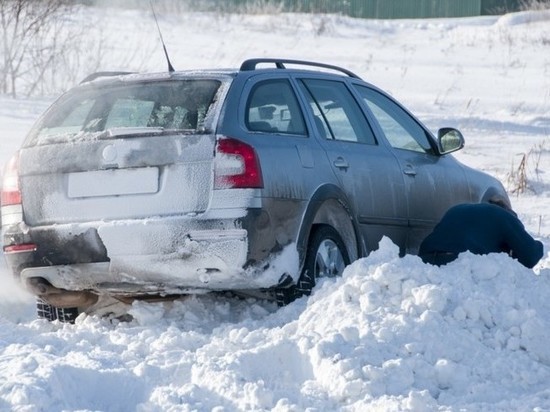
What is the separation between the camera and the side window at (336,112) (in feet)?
25.6

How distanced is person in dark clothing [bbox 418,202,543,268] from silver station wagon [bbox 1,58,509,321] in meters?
0.58

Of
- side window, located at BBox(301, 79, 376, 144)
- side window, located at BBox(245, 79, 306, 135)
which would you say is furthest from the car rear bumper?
side window, located at BBox(301, 79, 376, 144)

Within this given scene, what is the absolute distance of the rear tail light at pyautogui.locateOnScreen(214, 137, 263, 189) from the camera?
668 cm

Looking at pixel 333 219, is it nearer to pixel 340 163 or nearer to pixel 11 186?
pixel 340 163

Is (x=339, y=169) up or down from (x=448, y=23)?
up

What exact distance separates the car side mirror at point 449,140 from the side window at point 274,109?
1.57 m

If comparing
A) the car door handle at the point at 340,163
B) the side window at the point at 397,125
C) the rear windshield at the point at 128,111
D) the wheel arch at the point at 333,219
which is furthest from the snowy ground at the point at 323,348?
the side window at the point at 397,125

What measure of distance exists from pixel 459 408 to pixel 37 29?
15688mm

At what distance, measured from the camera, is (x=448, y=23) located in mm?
35250

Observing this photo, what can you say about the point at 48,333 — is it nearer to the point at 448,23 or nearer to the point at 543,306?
the point at 543,306

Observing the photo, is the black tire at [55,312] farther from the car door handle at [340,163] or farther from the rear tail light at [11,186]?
the car door handle at [340,163]

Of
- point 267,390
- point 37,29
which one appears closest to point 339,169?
point 267,390

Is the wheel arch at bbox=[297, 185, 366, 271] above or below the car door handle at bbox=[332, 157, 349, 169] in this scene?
below

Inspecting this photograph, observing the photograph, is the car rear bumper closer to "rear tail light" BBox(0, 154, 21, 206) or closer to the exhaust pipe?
the exhaust pipe
